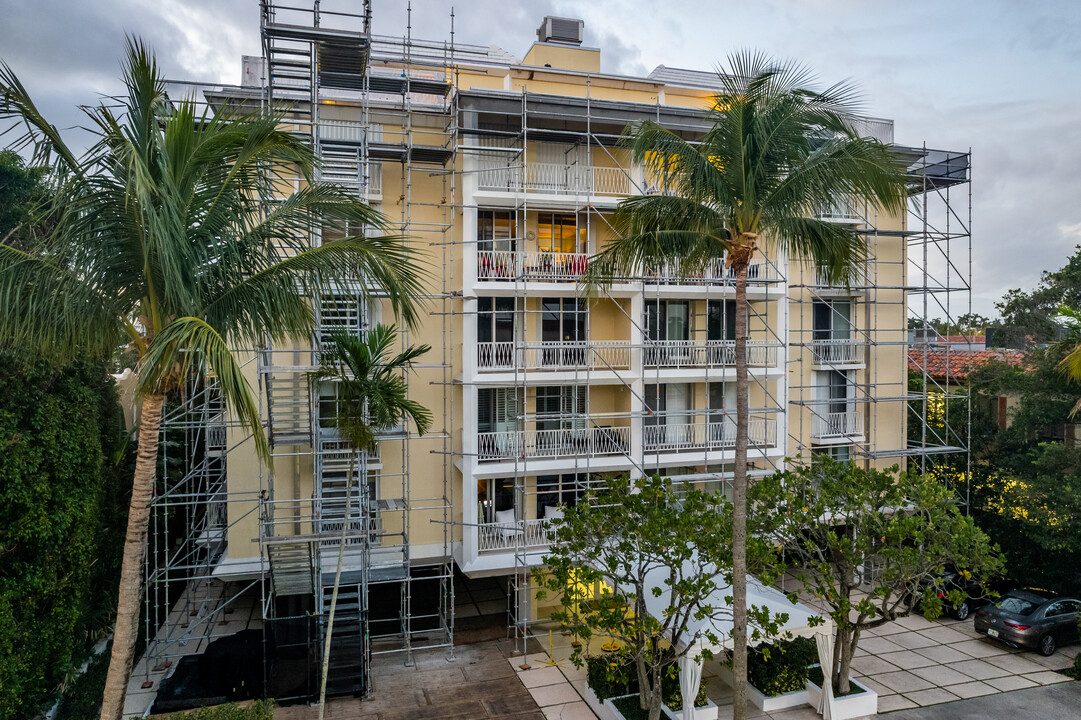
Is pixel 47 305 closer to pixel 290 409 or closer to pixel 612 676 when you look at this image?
pixel 290 409

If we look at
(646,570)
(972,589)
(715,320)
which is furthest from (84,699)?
(972,589)

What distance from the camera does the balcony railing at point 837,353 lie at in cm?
2142

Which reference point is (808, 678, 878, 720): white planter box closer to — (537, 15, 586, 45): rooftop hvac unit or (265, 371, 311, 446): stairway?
(265, 371, 311, 446): stairway

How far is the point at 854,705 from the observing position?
13.9m

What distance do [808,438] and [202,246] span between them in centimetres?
1830

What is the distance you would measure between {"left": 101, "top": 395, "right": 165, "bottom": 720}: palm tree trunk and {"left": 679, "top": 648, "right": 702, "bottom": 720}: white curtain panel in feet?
29.6

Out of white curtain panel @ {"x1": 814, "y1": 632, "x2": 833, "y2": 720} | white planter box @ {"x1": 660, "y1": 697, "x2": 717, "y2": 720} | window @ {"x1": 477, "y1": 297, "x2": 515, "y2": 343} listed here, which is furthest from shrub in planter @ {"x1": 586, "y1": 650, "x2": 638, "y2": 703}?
window @ {"x1": 477, "y1": 297, "x2": 515, "y2": 343}

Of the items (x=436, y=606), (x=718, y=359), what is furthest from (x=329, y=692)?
(x=718, y=359)

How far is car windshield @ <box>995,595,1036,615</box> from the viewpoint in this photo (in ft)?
56.8

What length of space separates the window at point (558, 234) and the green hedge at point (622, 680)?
1025 cm

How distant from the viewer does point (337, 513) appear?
1617 centimetres

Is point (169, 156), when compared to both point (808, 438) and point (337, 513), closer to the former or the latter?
point (337, 513)

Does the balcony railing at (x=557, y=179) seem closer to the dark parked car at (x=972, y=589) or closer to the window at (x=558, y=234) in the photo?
the window at (x=558, y=234)

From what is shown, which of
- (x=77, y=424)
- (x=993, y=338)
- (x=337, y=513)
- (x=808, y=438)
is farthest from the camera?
(x=993, y=338)
